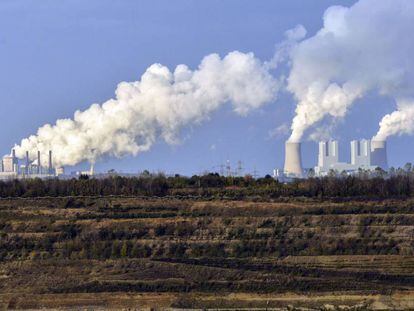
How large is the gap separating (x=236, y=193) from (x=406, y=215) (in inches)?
589

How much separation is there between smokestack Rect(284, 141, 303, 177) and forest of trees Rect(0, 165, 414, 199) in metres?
72.6

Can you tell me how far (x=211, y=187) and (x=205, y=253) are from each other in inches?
706

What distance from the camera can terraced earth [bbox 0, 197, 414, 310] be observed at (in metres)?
A: 59.5

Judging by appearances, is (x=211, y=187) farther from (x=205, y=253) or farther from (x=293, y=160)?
(x=293, y=160)

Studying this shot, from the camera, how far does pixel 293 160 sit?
167250mm

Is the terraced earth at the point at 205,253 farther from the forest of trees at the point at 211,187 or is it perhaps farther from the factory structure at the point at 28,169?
the factory structure at the point at 28,169

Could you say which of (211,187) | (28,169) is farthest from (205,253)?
(28,169)

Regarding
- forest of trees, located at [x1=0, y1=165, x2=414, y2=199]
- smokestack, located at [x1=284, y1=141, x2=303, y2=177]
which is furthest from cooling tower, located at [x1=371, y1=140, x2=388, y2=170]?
forest of trees, located at [x1=0, y1=165, x2=414, y2=199]

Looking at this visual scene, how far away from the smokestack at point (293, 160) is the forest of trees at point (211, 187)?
72.6m

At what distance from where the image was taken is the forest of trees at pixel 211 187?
274 ft

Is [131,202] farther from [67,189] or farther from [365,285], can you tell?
[365,285]

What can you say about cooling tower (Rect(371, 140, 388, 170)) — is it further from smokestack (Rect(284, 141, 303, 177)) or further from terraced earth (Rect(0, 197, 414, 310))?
terraced earth (Rect(0, 197, 414, 310))

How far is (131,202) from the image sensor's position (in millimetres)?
79188

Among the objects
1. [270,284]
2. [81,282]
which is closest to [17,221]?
[81,282]
